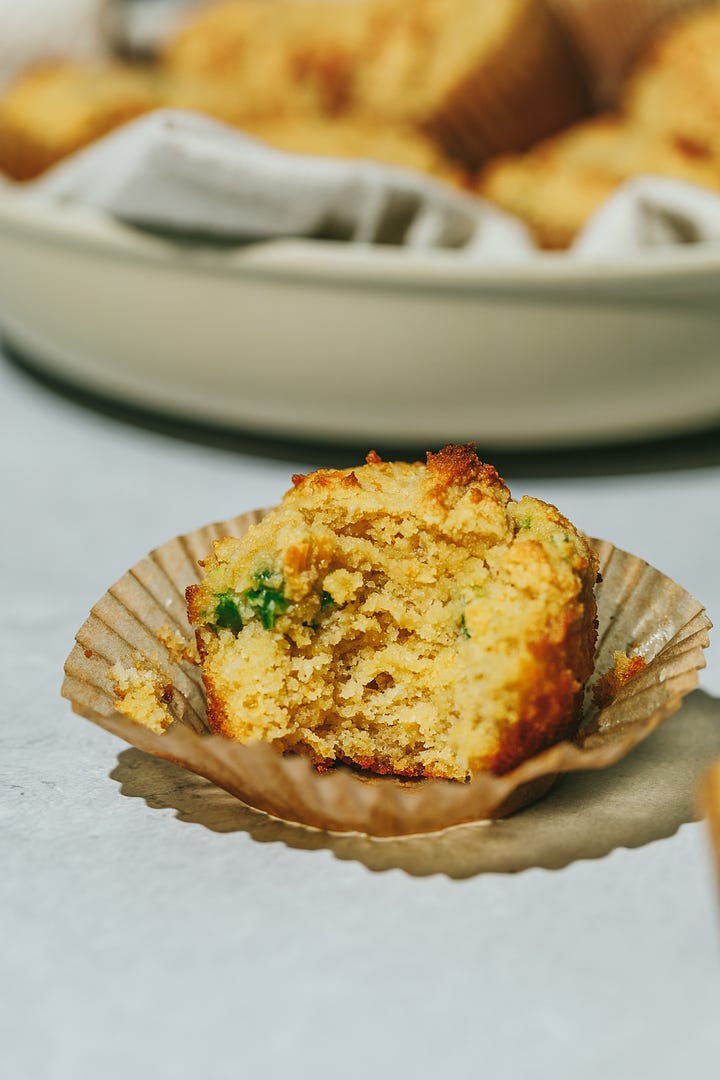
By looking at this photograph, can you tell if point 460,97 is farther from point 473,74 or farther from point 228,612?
point 228,612

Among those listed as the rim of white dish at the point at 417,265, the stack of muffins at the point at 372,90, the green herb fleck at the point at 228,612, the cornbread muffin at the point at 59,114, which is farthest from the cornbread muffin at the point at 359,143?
the green herb fleck at the point at 228,612

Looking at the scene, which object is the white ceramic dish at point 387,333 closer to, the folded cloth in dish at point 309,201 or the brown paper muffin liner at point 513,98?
the folded cloth in dish at point 309,201

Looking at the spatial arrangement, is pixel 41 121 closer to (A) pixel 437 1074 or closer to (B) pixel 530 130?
(B) pixel 530 130

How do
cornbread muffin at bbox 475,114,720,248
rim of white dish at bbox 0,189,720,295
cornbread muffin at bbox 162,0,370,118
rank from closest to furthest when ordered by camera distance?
rim of white dish at bbox 0,189,720,295
cornbread muffin at bbox 475,114,720,248
cornbread muffin at bbox 162,0,370,118

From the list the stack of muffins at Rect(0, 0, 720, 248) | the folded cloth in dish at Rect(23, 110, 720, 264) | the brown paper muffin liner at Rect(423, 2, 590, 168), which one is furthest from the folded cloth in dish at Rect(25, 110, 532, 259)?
the brown paper muffin liner at Rect(423, 2, 590, 168)

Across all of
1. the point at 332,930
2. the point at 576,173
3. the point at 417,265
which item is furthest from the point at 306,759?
the point at 576,173

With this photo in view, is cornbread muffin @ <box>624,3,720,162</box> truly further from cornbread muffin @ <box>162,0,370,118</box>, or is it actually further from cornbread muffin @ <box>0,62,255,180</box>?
cornbread muffin @ <box>0,62,255,180</box>
